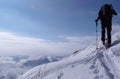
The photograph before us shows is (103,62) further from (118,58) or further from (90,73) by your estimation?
(90,73)

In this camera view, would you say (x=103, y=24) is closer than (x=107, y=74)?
No

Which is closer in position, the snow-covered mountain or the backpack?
the snow-covered mountain

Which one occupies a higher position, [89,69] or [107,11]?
[107,11]

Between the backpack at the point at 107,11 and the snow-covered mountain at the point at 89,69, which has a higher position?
the backpack at the point at 107,11

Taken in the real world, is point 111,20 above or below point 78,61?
above

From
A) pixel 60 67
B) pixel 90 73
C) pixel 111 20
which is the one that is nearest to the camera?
pixel 90 73

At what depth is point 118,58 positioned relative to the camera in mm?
14508

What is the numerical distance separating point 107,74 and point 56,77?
2645 mm

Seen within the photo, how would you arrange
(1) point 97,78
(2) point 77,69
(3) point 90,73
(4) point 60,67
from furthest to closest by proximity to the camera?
(4) point 60,67, (2) point 77,69, (3) point 90,73, (1) point 97,78

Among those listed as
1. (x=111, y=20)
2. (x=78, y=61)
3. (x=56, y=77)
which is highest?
(x=111, y=20)

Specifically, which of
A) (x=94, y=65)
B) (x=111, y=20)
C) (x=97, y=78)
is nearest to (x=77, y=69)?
(x=94, y=65)

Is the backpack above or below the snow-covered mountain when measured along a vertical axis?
above

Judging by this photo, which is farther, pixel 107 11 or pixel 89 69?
pixel 107 11

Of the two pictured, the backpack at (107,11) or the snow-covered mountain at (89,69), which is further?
the backpack at (107,11)
